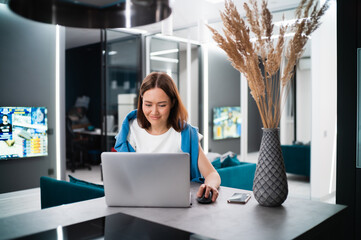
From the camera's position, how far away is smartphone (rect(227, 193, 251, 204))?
170 centimetres

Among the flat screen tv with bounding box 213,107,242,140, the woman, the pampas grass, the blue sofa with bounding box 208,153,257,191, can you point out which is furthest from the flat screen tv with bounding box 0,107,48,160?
the pampas grass

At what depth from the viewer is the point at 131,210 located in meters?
1.58

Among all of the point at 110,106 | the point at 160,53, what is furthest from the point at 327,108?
the point at 110,106

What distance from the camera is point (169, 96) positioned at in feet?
6.72

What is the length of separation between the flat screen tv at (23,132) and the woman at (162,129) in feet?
12.2

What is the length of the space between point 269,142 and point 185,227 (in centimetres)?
63

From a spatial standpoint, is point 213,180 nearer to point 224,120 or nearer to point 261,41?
point 261,41

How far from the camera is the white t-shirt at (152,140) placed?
2121mm

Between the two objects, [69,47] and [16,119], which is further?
[69,47]

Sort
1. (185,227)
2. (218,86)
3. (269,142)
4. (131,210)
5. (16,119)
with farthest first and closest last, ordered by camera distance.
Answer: (218,86) → (16,119) → (269,142) → (131,210) → (185,227)

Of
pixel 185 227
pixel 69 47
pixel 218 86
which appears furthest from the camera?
pixel 69 47

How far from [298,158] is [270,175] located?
4647 mm

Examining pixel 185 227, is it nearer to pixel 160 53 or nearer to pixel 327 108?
pixel 327 108

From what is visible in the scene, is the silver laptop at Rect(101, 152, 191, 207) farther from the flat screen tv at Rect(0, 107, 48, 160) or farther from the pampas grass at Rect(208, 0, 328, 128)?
the flat screen tv at Rect(0, 107, 48, 160)
